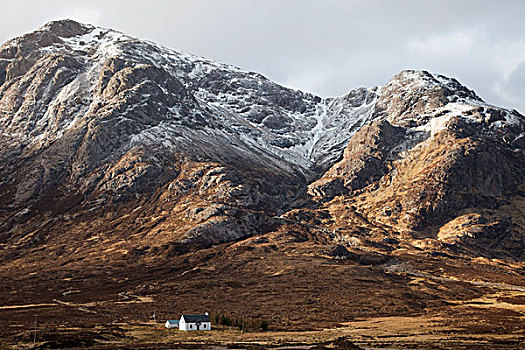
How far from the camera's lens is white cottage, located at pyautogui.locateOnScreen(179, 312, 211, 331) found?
116m

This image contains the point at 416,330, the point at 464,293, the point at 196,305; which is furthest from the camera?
the point at 464,293

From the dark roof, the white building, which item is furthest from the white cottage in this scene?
the white building

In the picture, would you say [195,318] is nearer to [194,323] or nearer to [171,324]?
[194,323]

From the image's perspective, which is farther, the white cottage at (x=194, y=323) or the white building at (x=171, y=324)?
the white building at (x=171, y=324)

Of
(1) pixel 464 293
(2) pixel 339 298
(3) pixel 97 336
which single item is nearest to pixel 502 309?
(1) pixel 464 293

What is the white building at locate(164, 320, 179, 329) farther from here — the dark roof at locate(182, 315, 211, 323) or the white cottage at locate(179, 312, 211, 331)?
the dark roof at locate(182, 315, 211, 323)

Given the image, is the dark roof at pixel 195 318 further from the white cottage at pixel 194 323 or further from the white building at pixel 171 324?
the white building at pixel 171 324

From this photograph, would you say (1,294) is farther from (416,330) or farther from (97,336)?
(416,330)

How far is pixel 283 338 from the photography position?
99.0 meters

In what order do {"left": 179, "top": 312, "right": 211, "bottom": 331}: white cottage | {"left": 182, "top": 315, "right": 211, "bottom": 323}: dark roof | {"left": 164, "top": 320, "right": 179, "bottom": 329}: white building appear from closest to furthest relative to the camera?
{"left": 179, "top": 312, "right": 211, "bottom": 331}: white cottage
{"left": 182, "top": 315, "right": 211, "bottom": 323}: dark roof
{"left": 164, "top": 320, "right": 179, "bottom": 329}: white building

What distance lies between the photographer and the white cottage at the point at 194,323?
115750 millimetres

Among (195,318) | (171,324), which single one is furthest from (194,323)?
(171,324)

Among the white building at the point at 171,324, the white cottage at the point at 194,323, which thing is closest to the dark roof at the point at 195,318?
the white cottage at the point at 194,323

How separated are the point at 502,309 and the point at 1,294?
18505cm
